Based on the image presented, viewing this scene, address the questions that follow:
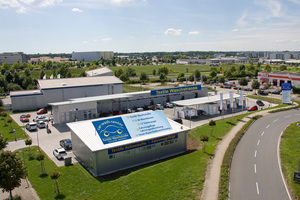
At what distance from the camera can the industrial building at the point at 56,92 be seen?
1822 inches

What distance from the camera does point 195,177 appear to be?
18.6 meters

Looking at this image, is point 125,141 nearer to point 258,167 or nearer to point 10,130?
point 258,167

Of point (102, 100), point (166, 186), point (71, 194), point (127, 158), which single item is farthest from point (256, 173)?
point (102, 100)

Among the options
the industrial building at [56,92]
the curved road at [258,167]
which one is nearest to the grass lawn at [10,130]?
the industrial building at [56,92]

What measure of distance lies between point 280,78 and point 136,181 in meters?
66.0

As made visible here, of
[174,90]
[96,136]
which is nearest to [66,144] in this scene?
[96,136]

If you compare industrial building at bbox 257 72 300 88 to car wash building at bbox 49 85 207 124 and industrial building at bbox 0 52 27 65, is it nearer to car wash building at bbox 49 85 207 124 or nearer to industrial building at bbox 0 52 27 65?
car wash building at bbox 49 85 207 124

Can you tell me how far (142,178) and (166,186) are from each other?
2.27 meters

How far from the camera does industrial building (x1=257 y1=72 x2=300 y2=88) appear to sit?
6334cm

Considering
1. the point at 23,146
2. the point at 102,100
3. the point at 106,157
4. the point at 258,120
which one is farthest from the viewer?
the point at 102,100

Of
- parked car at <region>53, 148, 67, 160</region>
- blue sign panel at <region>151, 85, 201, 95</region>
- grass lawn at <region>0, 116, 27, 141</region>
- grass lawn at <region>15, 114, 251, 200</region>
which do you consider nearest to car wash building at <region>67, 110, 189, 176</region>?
grass lawn at <region>15, 114, 251, 200</region>

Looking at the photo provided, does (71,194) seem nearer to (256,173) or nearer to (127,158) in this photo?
(127,158)

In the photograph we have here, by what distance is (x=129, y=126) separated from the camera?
2328 centimetres

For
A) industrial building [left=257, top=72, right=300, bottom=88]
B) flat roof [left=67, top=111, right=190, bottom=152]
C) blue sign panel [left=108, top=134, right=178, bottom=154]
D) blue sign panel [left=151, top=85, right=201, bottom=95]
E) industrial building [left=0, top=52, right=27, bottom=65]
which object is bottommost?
blue sign panel [left=108, top=134, right=178, bottom=154]
